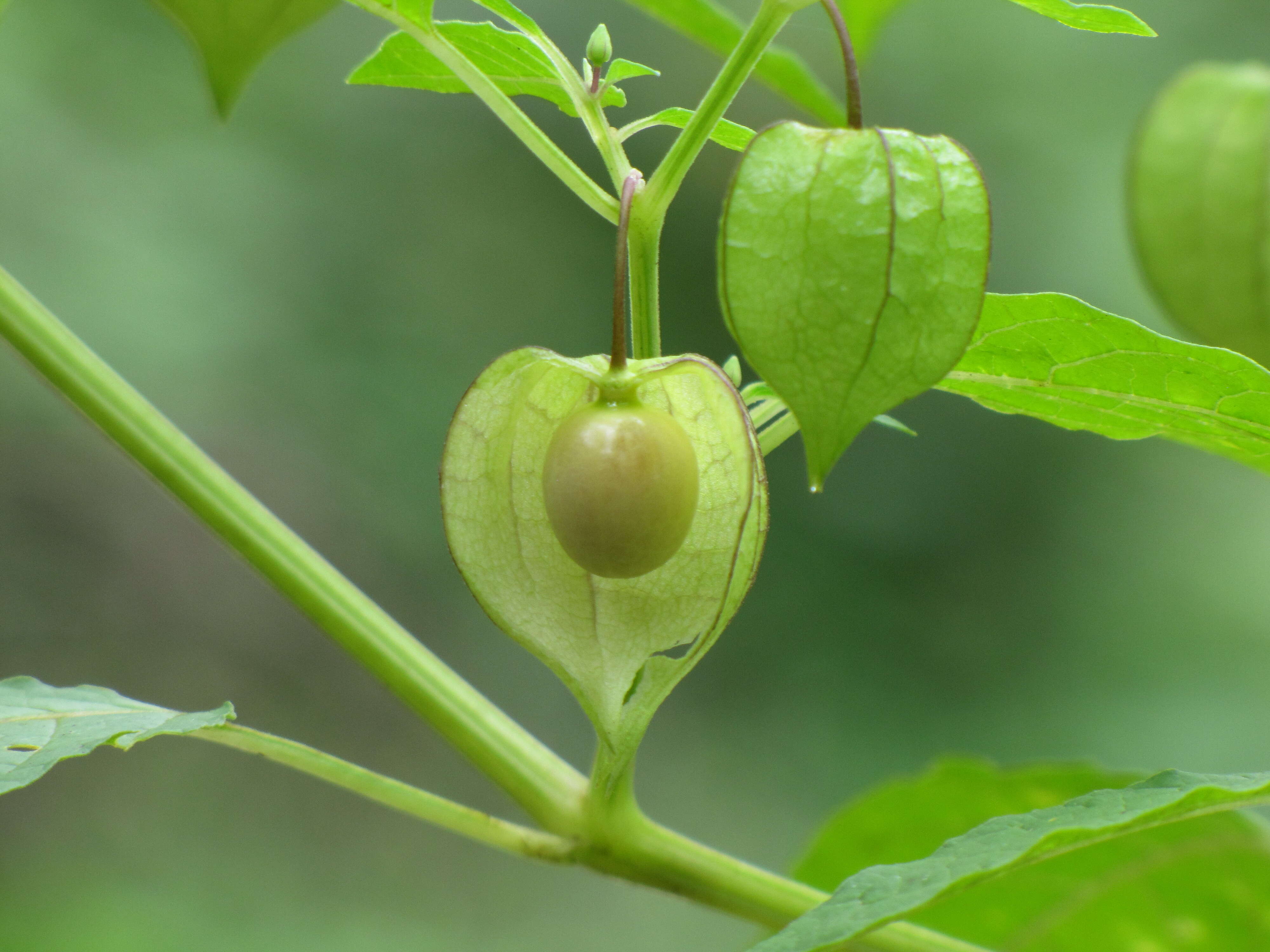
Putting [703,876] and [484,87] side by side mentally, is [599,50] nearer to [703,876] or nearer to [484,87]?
[484,87]

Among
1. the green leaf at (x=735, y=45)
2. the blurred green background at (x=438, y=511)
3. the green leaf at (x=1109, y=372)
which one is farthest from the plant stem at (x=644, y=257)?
the blurred green background at (x=438, y=511)

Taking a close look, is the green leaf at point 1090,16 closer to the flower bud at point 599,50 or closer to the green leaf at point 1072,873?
the flower bud at point 599,50

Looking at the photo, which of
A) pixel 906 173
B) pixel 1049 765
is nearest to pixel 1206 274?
pixel 1049 765

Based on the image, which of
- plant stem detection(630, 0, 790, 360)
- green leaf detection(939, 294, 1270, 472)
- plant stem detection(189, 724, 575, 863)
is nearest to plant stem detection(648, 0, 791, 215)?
plant stem detection(630, 0, 790, 360)

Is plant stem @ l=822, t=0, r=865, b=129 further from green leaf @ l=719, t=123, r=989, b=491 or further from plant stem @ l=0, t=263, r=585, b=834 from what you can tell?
plant stem @ l=0, t=263, r=585, b=834

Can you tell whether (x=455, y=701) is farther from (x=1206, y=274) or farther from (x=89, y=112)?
(x=89, y=112)
